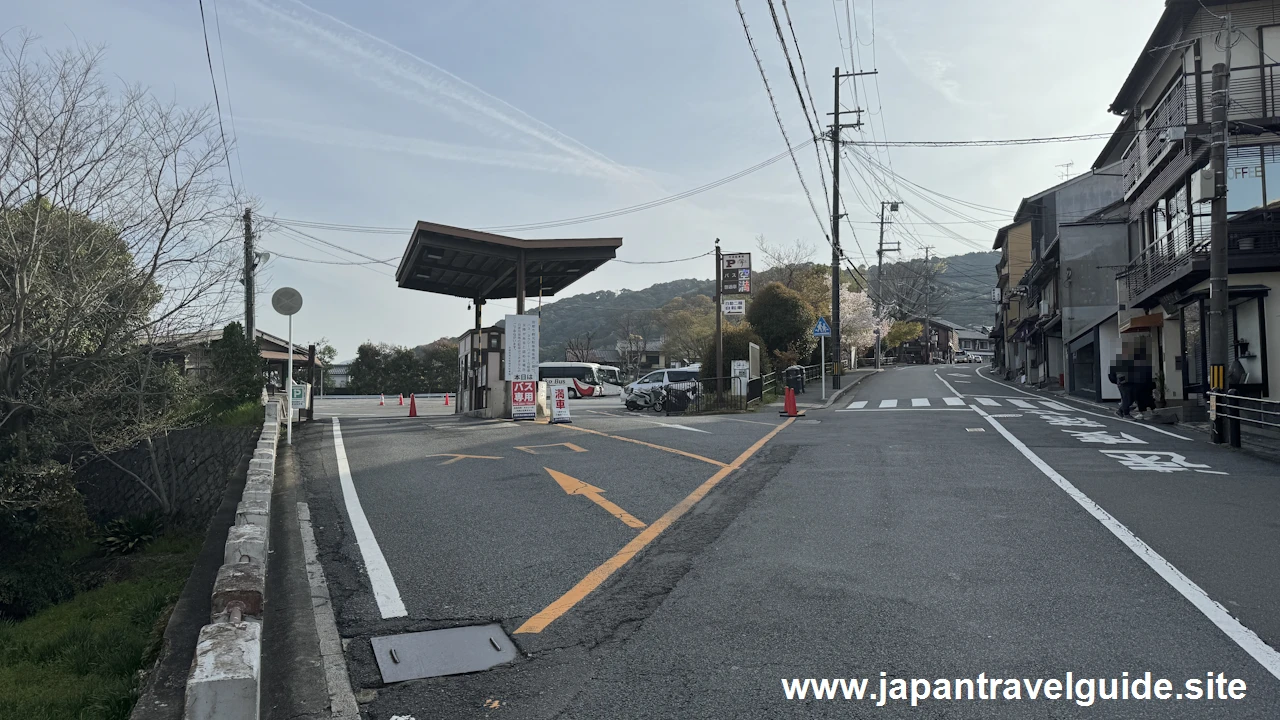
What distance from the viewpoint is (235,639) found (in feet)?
11.7

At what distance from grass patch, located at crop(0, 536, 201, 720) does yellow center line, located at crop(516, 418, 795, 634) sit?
217 centimetres

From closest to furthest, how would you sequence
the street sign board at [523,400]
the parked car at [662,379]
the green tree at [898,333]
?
the street sign board at [523,400], the parked car at [662,379], the green tree at [898,333]

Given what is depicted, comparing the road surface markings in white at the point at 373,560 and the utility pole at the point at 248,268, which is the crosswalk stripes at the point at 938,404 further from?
the road surface markings in white at the point at 373,560

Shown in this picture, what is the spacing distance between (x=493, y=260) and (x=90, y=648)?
577 inches

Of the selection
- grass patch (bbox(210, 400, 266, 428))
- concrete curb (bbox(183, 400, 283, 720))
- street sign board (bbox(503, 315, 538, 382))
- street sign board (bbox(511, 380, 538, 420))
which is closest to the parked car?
street sign board (bbox(503, 315, 538, 382))

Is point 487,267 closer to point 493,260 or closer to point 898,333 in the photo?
point 493,260

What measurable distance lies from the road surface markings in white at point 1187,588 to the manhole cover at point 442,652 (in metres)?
3.69

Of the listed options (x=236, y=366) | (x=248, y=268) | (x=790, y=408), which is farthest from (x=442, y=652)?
(x=248, y=268)

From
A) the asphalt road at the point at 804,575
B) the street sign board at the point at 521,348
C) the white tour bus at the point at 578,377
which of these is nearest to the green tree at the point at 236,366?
the street sign board at the point at 521,348

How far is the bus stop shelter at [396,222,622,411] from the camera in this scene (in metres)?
19.3

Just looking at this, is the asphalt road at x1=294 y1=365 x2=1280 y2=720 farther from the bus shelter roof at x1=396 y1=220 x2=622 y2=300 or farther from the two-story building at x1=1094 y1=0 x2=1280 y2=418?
the two-story building at x1=1094 y1=0 x2=1280 y2=418

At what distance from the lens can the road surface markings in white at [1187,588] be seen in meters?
3.90

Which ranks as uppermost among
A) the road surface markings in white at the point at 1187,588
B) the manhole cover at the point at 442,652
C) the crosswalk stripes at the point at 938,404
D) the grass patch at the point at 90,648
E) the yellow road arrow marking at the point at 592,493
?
the crosswalk stripes at the point at 938,404

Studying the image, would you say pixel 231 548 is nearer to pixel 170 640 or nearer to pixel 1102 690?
pixel 170 640
